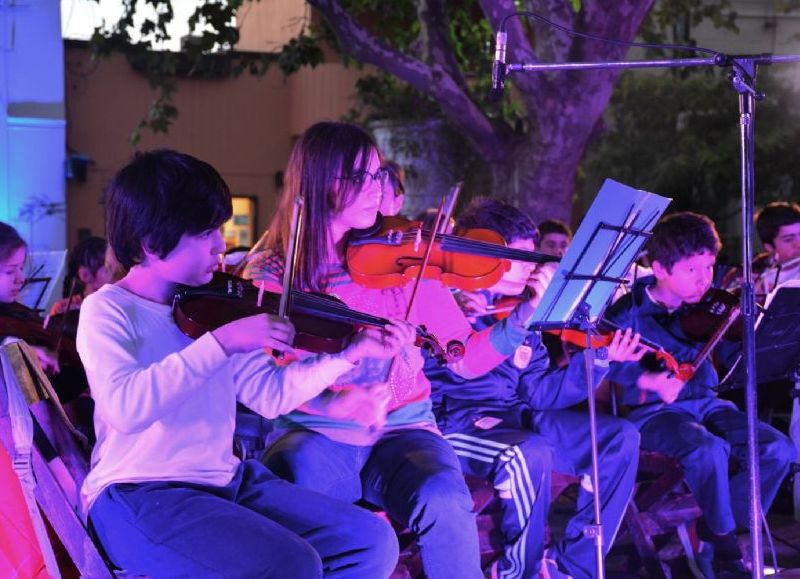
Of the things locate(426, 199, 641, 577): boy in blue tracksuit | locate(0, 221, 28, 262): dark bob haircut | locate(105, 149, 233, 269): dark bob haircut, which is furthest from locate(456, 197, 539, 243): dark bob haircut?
locate(0, 221, 28, 262): dark bob haircut

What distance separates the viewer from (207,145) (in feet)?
47.9

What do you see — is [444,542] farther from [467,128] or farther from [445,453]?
[467,128]

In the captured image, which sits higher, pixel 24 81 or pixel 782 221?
pixel 24 81

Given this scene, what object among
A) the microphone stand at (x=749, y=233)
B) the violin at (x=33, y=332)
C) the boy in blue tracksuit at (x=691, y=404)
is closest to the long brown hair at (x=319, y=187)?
the microphone stand at (x=749, y=233)

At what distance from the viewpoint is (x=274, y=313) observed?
8.15 feet

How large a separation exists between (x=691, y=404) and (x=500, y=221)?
3.65ft

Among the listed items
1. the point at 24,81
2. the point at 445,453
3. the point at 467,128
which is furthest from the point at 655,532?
the point at 24,81

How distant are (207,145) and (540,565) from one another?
12050mm

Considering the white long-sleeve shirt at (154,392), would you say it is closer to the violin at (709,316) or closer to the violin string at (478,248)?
the violin string at (478,248)

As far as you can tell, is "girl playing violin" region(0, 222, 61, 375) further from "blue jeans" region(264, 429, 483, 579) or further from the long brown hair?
"blue jeans" region(264, 429, 483, 579)

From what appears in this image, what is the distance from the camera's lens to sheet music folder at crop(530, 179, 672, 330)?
290cm

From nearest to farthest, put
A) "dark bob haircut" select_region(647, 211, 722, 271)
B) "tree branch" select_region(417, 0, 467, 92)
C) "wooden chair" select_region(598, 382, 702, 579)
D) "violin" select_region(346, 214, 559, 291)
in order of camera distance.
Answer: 1. "violin" select_region(346, 214, 559, 291)
2. "wooden chair" select_region(598, 382, 702, 579)
3. "dark bob haircut" select_region(647, 211, 722, 271)
4. "tree branch" select_region(417, 0, 467, 92)

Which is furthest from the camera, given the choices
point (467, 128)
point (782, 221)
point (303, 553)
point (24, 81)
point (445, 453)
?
point (24, 81)

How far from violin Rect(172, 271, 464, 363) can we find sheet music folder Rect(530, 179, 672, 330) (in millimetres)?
419
